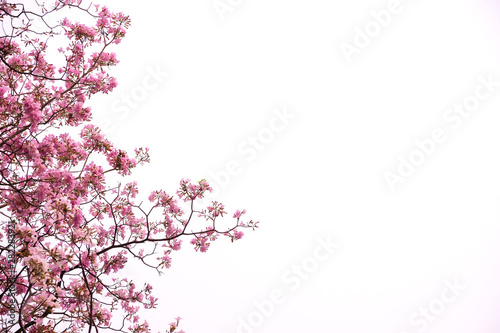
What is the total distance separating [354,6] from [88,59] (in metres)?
59.1

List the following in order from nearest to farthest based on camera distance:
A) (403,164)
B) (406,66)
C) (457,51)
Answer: (403,164) → (406,66) → (457,51)

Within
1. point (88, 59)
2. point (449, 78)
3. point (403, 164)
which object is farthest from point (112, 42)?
point (449, 78)

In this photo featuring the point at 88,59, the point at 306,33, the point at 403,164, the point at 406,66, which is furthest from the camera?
the point at 406,66

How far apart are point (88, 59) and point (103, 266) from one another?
1.83m

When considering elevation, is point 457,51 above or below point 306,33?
below

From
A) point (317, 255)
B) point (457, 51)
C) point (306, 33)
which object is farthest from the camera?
point (457, 51)

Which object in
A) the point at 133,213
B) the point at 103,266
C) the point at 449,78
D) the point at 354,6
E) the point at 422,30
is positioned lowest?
the point at 103,266

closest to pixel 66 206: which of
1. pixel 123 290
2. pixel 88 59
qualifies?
pixel 123 290

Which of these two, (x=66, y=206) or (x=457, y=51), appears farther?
(x=457, y=51)

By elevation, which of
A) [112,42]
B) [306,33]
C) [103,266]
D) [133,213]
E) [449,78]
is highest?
[306,33]

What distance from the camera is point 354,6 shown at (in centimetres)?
5478

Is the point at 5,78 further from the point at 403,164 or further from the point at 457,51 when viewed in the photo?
the point at 457,51

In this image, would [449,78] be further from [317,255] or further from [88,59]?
[88,59]

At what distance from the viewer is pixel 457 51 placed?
41188 millimetres
